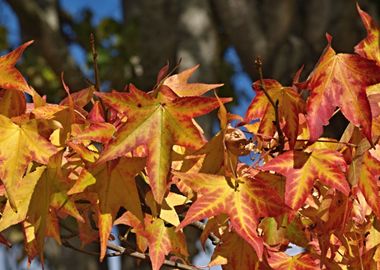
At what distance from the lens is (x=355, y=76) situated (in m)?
0.76

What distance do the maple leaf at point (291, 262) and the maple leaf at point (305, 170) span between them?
0.11m

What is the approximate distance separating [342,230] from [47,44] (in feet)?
10.2

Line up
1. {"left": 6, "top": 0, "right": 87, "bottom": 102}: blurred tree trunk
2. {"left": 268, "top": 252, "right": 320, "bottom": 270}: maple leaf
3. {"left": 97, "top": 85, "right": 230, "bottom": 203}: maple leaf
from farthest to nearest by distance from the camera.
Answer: {"left": 6, "top": 0, "right": 87, "bottom": 102}: blurred tree trunk → {"left": 268, "top": 252, "right": 320, "bottom": 270}: maple leaf → {"left": 97, "top": 85, "right": 230, "bottom": 203}: maple leaf

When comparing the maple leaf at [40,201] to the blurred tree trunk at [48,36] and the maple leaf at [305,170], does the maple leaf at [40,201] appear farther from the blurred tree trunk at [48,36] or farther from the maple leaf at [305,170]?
the blurred tree trunk at [48,36]

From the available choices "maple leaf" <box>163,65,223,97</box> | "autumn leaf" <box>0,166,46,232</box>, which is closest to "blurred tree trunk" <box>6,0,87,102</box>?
"maple leaf" <box>163,65,223,97</box>

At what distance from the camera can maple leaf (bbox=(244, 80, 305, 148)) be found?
761mm

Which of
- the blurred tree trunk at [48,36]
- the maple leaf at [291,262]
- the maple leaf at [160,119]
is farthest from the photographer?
the blurred tree trunk at [48,36]

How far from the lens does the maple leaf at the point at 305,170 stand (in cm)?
73

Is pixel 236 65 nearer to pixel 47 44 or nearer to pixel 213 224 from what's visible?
pixel 47 44

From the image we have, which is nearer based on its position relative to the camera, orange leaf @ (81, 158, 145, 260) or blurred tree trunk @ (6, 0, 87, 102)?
orange leaf @ (81, 158, 145, 260)

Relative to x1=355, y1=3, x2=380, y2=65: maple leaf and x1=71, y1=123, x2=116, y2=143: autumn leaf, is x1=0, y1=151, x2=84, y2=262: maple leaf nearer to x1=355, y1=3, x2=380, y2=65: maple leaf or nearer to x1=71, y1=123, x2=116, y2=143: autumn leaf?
x1=71, y1=123, x2=116, y2=143: autumn leaf

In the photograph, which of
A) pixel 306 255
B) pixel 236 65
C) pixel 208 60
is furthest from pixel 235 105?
pixel 306 255

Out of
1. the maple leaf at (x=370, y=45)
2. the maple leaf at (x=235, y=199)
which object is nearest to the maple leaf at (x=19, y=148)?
the maple leaf at (x=235, y=199)

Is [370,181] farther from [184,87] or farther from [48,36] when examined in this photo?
[48,36]
